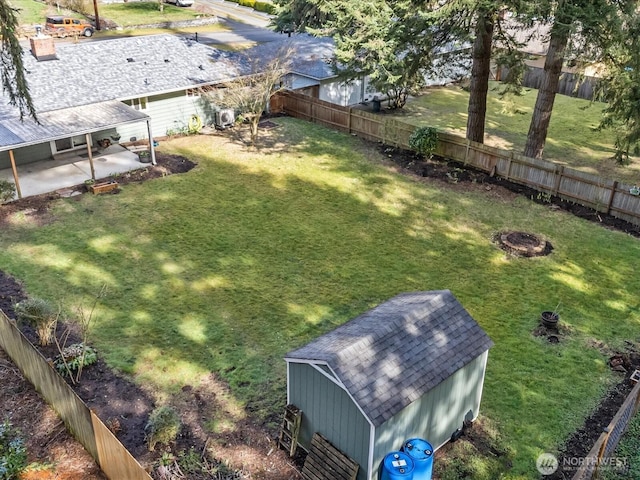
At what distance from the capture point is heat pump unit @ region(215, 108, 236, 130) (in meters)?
25.5

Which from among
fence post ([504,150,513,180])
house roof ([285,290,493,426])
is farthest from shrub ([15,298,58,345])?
fence post ([504,150,513,180])

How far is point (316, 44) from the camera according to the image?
3020cm

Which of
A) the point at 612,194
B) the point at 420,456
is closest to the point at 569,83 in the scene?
the point at 612,194

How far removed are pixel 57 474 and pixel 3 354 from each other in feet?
13.0

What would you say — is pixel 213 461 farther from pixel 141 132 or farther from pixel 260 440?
pixel 141 132

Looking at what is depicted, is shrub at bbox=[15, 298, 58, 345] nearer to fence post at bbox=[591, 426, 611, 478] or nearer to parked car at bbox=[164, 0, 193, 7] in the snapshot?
fence post at bbox=[591, 426, 611, 478]

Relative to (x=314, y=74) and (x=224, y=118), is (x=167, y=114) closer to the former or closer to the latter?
(x=224, y=118)

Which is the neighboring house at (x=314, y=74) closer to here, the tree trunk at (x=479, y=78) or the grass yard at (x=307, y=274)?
the tree trunk at (x=479, y=78)

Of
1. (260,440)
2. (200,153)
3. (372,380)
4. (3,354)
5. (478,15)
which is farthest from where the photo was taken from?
(200,153)

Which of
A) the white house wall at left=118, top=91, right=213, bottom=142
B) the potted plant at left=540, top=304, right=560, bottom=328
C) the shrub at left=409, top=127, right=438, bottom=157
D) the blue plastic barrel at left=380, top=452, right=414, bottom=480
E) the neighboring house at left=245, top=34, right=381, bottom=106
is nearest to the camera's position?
the blue plastic barrel at left=380, top=452, right=414, bottom=480

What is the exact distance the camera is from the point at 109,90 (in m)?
22.2

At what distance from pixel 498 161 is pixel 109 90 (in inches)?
594

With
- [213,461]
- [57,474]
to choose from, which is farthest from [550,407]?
[57,474]

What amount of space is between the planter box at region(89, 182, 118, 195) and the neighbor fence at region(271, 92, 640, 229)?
→ 10796 millimetres
